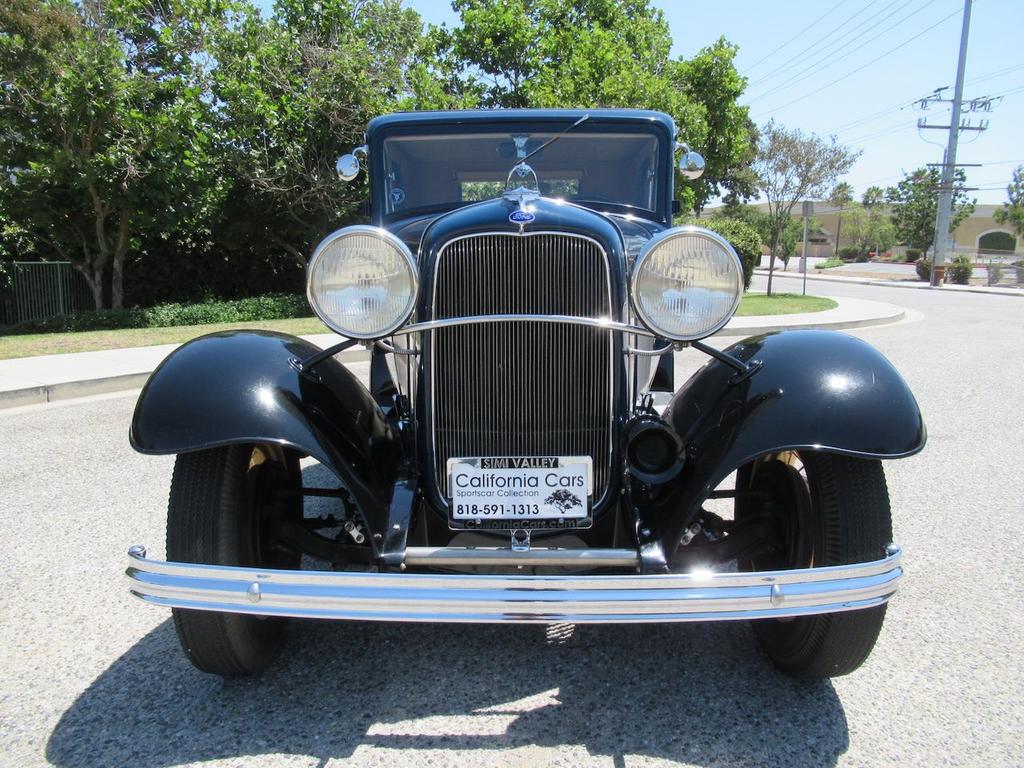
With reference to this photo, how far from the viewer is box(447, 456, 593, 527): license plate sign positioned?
2.30m

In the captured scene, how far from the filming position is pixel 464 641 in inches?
106

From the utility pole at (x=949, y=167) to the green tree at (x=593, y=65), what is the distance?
14.9 m

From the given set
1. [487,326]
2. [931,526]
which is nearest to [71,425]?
[487,326]

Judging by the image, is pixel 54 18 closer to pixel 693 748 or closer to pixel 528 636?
pixel 528 636

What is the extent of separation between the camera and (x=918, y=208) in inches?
2132

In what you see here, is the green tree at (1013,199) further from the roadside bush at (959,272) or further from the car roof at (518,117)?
the car roof at (518,117)

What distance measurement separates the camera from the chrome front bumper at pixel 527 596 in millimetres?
1876

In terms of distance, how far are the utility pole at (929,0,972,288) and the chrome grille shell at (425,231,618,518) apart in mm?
29296

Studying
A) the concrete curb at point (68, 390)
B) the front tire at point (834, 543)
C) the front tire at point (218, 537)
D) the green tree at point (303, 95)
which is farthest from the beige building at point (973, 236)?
the front tire at point (218, 537)

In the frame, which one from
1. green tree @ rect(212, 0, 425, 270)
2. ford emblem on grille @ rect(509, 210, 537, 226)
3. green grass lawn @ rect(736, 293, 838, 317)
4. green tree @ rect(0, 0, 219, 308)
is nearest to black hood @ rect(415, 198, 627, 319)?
ford emblem on grille @ rect(509, 210, 537, 226)

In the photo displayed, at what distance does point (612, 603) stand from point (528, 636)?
0.94m

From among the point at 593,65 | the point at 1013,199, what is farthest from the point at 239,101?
the point at 1013,199

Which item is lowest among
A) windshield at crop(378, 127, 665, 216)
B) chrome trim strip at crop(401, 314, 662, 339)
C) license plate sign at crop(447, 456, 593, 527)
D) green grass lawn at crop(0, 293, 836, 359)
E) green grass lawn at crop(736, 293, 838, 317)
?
green grass lawn at crop(0, 293, 836, 359)

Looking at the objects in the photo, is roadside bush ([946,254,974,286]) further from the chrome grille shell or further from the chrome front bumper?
the chrome front bumper
